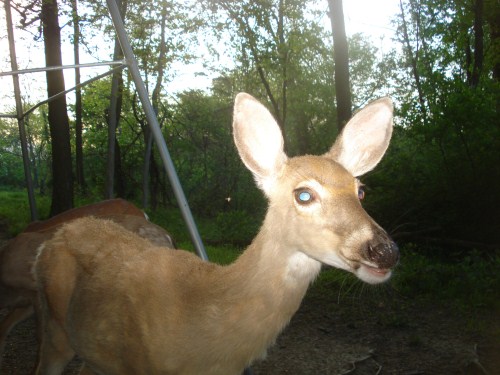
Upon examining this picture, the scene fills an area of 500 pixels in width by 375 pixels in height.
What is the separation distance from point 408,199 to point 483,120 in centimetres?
201

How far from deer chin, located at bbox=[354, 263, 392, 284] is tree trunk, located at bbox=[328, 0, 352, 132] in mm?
9151

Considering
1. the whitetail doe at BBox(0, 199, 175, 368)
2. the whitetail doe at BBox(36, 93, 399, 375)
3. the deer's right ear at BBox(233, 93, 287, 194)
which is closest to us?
the whitetail doe at BBox(36, 93, 399, 375)

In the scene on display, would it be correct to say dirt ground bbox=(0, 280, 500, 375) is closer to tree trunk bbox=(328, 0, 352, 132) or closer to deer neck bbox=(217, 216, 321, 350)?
deer neck bbox=(217, 216, 321, 350)

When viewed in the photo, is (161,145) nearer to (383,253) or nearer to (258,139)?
(258,139)

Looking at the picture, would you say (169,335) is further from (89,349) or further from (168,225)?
(168,225)

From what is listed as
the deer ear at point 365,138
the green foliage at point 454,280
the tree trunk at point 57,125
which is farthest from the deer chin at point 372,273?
the tree trunk at point 57,125

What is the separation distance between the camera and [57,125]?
13.0 meters

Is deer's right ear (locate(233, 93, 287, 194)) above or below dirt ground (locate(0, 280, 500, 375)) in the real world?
above

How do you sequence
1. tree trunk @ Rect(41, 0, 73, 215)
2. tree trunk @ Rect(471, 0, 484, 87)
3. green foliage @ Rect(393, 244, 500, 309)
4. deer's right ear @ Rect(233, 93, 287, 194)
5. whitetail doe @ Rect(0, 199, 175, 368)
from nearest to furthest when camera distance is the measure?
1. deer's right ear @ Rect(233, 93, 287, 194)
2. whitetail doe @ Rect(0, 199, 175, 368)
3. green foliage @ Rect(393, 244, 500, 309)
4. tree trunk @ Rect(41, 0, 73, 215)
5. tree trunk @ Rect(471, 0, 484, 87)

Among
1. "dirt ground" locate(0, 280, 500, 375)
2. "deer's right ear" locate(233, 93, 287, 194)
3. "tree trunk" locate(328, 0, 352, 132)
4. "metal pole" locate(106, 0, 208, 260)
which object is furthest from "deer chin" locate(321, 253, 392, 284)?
"tree trunk" locate(328, 0, 352, 132)

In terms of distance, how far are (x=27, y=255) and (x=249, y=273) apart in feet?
9.89

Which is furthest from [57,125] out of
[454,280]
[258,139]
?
[258,139]

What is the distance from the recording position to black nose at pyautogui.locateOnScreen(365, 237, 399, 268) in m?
2.13

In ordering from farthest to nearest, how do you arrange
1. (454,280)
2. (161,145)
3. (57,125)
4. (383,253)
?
(57,125) < (454,280) < (161,145) < (383,253)
